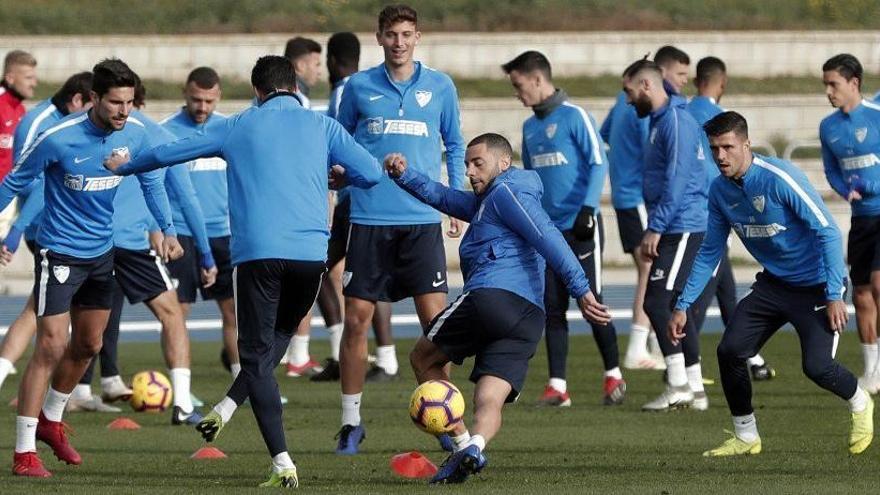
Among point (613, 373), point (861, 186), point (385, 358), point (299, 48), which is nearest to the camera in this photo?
point (613, 373)

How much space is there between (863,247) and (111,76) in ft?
21.4

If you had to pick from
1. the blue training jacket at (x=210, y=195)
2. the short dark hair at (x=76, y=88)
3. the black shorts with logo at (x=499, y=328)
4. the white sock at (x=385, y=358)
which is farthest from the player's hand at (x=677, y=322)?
the white sock at (x=385, y=358)

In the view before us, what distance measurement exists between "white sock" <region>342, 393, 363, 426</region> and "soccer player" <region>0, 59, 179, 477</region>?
1.54 meters

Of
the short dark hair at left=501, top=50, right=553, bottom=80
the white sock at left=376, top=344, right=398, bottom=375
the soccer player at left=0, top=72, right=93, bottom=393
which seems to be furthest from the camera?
the white sock at left=376, top=344, right=398, bottom=375

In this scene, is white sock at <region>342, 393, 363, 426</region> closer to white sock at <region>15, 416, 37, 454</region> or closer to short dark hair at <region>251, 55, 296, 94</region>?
white sock at <region>15, 416, 37, 454</region>

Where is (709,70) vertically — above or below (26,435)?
above

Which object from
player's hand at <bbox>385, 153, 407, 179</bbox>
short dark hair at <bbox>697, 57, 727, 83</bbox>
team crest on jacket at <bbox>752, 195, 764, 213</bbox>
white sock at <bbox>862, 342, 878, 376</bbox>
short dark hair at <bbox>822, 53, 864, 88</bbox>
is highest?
player's hand at <bbox>385, 153, 407, 179</bbox>

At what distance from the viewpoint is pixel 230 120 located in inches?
357

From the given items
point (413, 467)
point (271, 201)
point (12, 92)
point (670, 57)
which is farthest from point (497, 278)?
point (12, 92)

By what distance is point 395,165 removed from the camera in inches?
378

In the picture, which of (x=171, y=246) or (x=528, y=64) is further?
(x=528, y=64)

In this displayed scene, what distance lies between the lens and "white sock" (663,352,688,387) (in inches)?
508

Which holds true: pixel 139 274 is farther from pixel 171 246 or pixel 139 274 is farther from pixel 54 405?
pixel 54 405

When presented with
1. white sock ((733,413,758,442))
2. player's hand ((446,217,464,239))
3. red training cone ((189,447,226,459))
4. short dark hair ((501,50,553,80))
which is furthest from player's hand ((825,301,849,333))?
short dark hair ((501,50,553,80))
